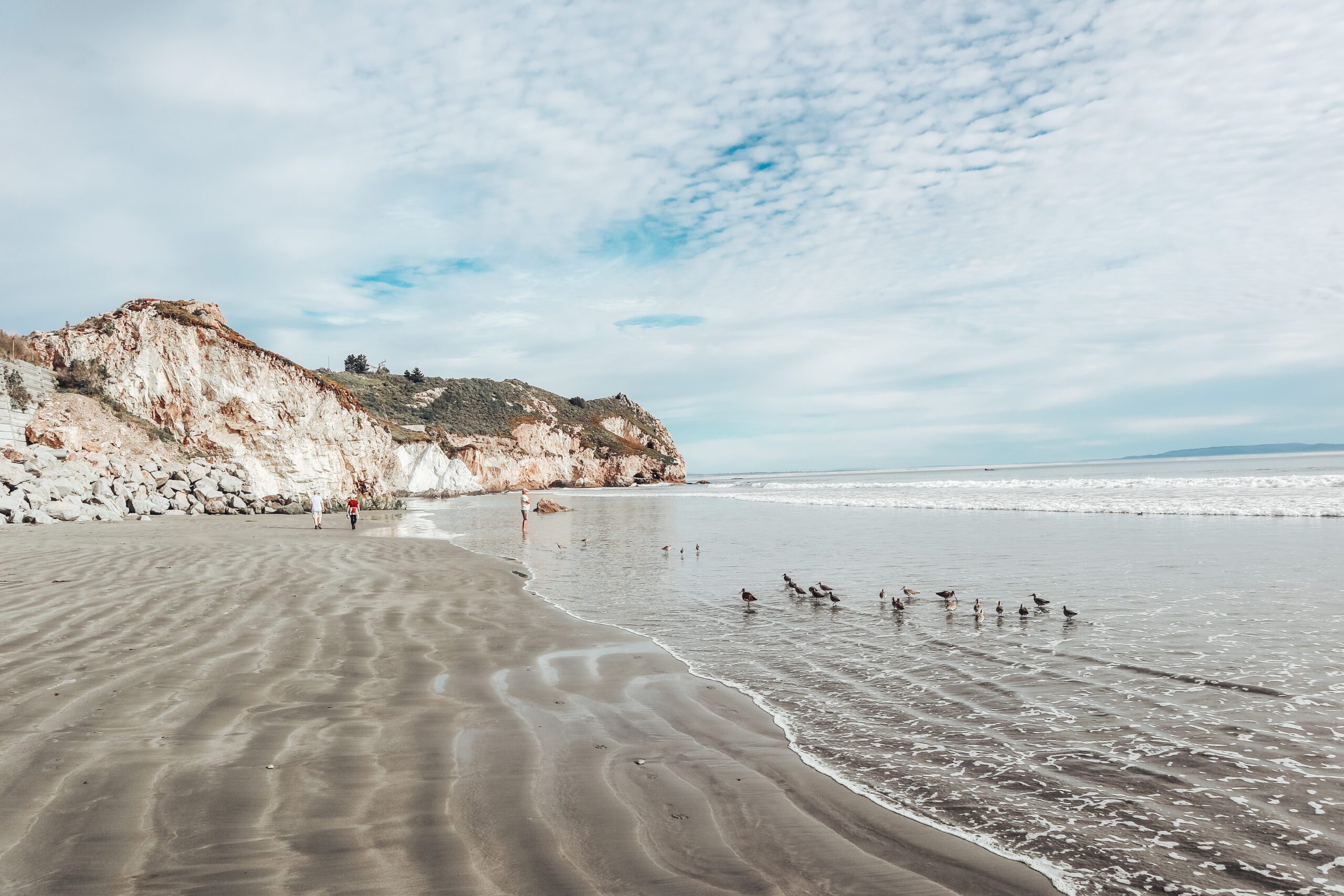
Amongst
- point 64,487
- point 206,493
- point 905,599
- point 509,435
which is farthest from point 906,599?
point 509,435

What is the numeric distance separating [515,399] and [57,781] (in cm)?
9405

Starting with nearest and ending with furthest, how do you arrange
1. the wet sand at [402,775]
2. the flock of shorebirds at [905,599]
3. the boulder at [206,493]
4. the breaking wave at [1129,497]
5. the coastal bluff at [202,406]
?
1. the wet sand at [402,775]
2. the flock of shorebirds at [905,599]
3. the breaking wave at [1129,497]
4. the boulder at [206,493]
5. the coastal bluff at [202,406]

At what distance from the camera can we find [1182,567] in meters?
11.7

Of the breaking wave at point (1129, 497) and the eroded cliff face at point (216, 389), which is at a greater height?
the eroded cliff face at point (216, 389)

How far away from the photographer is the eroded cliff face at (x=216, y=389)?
1183 inches

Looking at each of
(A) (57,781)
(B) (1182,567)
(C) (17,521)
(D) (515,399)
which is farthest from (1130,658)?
(D) (515,399)

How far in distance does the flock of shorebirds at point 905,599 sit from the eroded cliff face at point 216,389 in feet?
101

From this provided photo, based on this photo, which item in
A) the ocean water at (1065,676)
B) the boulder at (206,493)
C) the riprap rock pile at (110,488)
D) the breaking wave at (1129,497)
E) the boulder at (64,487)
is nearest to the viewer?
the ocean water at (1065,676)

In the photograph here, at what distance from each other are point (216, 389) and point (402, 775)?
35395mm

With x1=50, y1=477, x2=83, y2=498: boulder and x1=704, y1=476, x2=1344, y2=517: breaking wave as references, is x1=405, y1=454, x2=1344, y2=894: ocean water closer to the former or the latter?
x1=704, y1=476, x2=1344, y2=517: breaking wave

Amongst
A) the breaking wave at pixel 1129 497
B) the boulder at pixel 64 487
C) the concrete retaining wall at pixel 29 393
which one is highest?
the concrete retaining wall at pixel 29 393

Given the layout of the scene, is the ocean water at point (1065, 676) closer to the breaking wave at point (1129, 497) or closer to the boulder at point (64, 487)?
the breaking wave at point (1129, 497)

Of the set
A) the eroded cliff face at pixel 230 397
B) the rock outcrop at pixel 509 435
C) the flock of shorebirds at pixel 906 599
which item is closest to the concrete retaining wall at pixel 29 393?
the eroded cliff face at pixel 230 397

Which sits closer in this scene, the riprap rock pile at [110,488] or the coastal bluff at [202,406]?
the riprap rock pile at [110,488]
